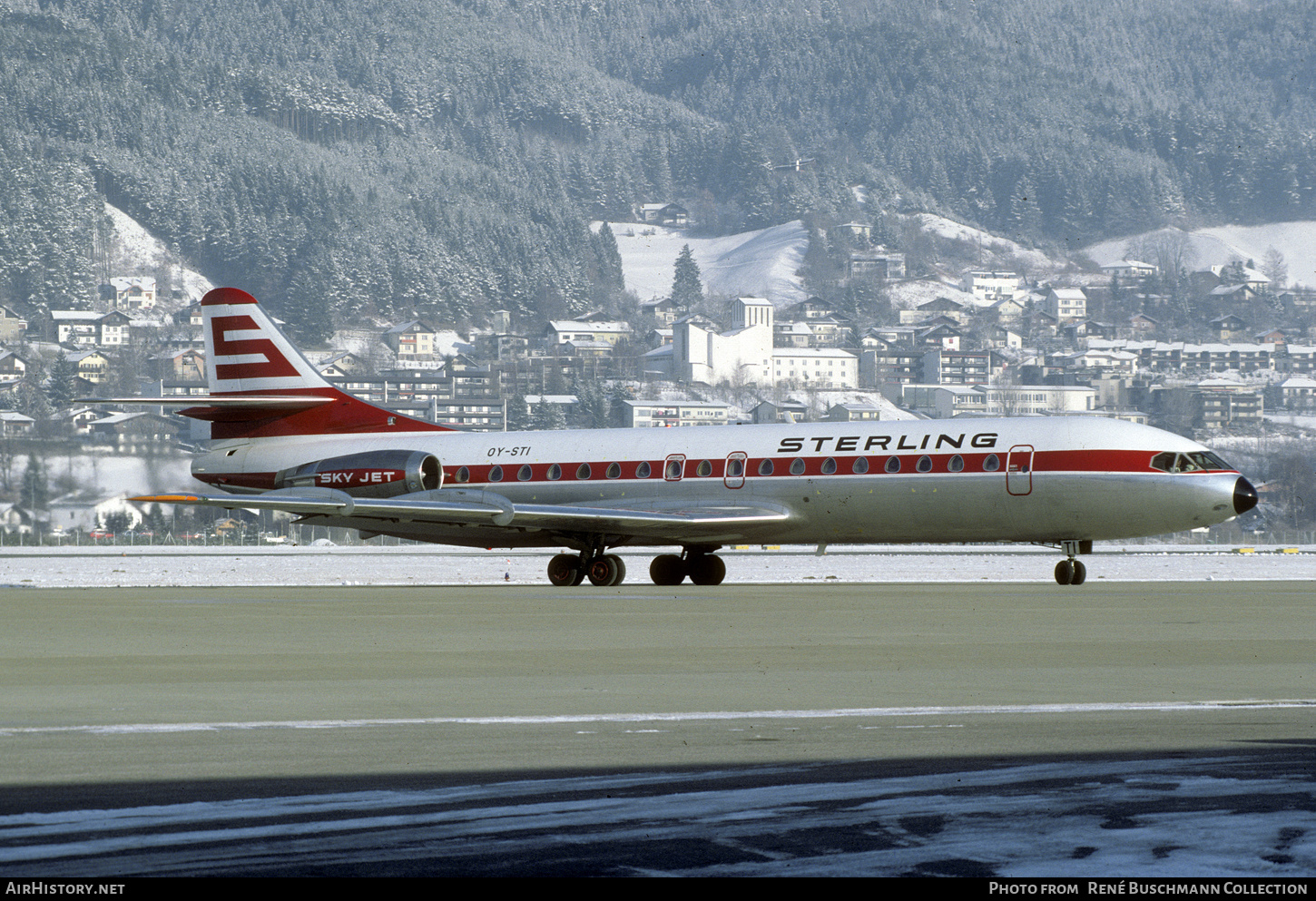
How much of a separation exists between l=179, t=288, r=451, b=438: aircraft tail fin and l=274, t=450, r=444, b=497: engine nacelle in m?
1.86

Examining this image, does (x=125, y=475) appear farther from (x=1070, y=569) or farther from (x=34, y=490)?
(x=1070, y=569)

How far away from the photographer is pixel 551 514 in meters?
41.0

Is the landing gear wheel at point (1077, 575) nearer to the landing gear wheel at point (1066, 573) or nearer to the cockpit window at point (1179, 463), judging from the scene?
the landing gear wheel at point (1066, 573)

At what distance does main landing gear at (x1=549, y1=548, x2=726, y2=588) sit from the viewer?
1699 inches

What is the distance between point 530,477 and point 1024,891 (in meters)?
37.6

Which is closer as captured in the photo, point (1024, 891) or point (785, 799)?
point (1024, 891)

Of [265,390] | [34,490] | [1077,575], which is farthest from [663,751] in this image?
[34,490]

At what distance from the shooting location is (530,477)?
4484 centimetres

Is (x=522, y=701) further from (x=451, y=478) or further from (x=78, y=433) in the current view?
(x=78, y=433)

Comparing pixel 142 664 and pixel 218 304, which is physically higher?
pixel 218 304

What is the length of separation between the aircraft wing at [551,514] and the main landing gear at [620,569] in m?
1.14

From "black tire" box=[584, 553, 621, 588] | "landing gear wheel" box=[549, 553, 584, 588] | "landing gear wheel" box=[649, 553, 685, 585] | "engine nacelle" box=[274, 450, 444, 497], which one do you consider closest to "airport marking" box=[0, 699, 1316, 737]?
"black tire" box=[584, 553, 621, 588]

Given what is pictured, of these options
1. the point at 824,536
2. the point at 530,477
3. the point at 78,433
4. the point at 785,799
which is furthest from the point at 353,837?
the point at 78,433

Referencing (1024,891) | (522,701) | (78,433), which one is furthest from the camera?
(78,433)
